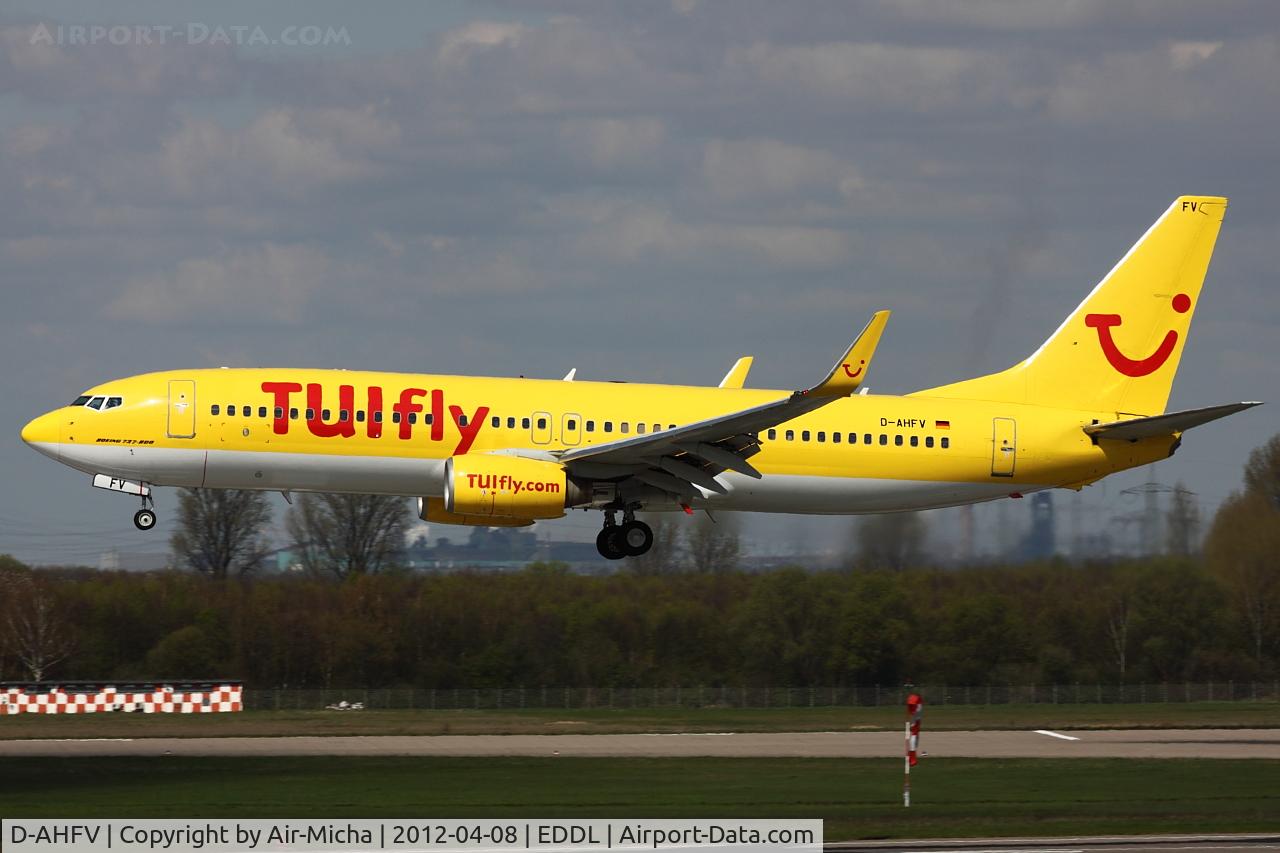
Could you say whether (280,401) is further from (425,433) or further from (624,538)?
(624,538)

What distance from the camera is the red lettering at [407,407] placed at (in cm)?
3853

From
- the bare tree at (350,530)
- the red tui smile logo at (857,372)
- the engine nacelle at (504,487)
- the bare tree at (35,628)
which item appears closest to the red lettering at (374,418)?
the engine nacelle at (504,487)

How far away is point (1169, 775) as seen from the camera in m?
35.5

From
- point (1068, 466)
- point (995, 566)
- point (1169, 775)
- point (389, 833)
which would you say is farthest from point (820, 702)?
point (389, 833)

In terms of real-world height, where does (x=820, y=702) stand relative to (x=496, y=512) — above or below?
below

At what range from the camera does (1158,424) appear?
4072 cm

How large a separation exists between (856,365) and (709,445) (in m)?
5.00

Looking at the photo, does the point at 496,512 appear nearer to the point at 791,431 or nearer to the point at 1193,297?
the point at 791,431

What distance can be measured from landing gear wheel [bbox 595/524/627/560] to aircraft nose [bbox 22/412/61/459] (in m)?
12.2

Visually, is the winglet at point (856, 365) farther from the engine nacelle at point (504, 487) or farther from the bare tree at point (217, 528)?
the bare tree at point (217, 528)

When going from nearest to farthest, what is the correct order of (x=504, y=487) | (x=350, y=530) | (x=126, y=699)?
(x=504, y=487) < (x=126, y=699) < (x=350, y=530)

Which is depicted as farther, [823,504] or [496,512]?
[823,504]

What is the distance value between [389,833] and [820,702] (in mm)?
32932

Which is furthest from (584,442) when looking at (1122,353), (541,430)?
(1122,353)
